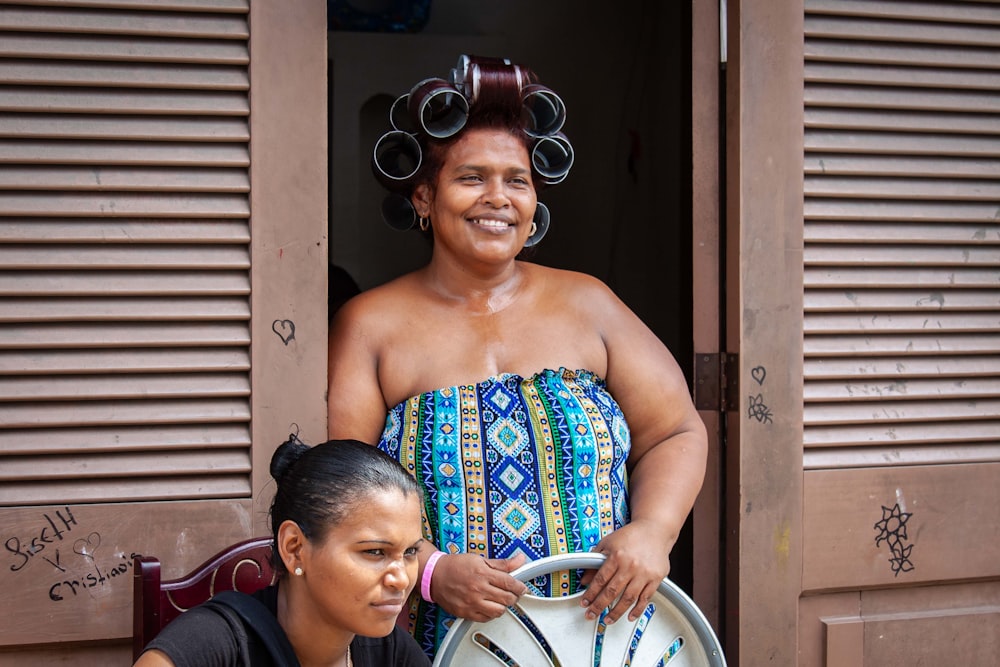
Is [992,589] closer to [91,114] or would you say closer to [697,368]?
[697,368]

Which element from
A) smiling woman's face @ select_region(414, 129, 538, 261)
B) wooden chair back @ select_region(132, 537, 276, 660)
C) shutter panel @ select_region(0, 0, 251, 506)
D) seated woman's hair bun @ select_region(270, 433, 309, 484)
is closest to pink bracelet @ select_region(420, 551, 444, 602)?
wooden chair back @ select_region(132, 537, 276, 660)

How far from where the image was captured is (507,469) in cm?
235

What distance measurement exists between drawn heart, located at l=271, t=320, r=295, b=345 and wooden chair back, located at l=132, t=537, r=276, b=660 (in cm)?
42

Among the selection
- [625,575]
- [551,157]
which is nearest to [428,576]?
[625,575]

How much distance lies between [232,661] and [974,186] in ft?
6.95

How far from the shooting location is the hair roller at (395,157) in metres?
2.51

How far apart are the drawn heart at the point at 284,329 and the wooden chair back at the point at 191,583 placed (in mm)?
416

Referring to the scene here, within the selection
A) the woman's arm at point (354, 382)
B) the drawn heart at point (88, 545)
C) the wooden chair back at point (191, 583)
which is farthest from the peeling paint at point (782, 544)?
the drawn heart at point (88, 545)

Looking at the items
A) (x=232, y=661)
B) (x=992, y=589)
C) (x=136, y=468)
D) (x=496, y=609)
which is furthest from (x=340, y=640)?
(x=992, y=589)

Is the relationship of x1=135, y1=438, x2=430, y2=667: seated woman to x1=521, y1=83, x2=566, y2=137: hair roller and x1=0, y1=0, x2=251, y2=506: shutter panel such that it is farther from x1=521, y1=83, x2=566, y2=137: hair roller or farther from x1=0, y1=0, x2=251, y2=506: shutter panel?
x1=521, y1=83, x2=566, y2=137: hair roller

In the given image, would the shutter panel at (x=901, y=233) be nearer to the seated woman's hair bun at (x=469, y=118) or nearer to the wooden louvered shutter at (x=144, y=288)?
the seated woman's hair bun at (x=469, y=118)

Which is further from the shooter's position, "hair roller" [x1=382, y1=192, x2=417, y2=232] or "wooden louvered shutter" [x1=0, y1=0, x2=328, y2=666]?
"hair roller" [x1=382, y1=192, x2=417, y2=232]

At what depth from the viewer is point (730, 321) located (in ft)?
8.77

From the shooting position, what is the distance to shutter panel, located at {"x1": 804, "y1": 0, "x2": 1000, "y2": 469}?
2.68 meters
